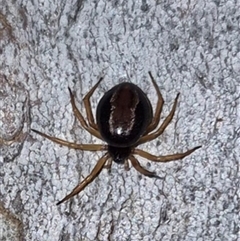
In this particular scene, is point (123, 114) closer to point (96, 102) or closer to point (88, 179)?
point (96, 102)

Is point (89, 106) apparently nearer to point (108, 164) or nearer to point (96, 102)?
point (96, 102)

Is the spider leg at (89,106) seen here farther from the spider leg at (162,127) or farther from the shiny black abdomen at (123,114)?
the spider leg at (162,127)

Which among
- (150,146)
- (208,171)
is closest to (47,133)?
(150,146)

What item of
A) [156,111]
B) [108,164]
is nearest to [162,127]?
[156,111]

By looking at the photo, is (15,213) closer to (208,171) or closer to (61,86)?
(61,86)

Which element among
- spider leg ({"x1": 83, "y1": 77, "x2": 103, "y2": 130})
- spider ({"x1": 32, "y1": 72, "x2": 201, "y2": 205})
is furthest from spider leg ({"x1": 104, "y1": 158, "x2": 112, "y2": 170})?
spider leg ({"x1": 83, "y1": 77, "x2": 103, "y2": 130})

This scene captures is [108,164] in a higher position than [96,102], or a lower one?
lower

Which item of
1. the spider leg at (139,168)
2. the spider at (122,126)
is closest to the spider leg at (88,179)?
the spider at (122,126)
